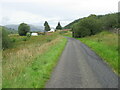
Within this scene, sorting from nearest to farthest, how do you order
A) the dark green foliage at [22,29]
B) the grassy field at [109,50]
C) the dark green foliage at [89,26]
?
the grassy field at [109,50] → the dark green foliage at [89,26] → the dark green foliage at [22,29]

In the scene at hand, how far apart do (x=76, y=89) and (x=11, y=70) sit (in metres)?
4.08

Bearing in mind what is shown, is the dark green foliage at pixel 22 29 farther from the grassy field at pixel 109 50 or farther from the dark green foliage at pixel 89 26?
the grassy field at pixel 109 50

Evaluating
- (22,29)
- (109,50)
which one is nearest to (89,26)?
(109,50)

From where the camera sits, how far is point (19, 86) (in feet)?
20.1

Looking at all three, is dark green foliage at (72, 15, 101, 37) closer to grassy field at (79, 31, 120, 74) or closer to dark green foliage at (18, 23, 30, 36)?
grassy field at (79, 31, 120, 74)

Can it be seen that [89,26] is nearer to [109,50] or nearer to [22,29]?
[109,50]

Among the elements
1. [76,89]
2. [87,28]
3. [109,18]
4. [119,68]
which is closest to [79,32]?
[87,28]

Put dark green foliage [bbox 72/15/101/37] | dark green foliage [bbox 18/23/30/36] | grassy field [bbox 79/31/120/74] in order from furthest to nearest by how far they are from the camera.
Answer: dark green foliage [bbox 18/23/30/36], dark green foliage [bbox 72/15/101/37], grassy field [bbox 79/31/120/74]

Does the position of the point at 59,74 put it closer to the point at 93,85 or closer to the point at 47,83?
the point at 47,83

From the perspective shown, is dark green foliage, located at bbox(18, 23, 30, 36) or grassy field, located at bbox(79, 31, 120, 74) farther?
dark green foliage, located at bbox(18, 23, 30, 36)

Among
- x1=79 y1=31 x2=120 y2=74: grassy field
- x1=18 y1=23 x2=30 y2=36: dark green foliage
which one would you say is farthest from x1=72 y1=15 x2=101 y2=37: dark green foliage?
x1=18 y1=23 x2=30 y2=36: dark green foliage

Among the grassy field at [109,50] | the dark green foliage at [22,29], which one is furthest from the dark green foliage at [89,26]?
the dark green foliage at [22,29]

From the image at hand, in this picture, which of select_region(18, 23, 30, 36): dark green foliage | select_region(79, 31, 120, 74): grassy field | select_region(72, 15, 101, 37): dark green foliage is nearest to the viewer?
select_region(79, 31, 120, 74): grassy field

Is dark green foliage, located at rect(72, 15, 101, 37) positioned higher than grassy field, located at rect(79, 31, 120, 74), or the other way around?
Result: dark green foliage, located at rect(72, 15, 101, 37)
